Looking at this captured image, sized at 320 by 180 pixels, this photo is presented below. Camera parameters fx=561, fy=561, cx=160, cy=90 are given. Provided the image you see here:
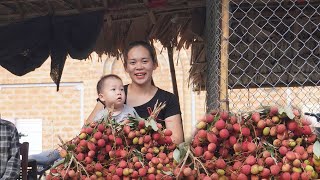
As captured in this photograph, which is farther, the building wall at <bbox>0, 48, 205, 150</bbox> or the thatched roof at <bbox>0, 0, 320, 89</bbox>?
the building wall at <bbox>0, 48, 205, 150</bbox>

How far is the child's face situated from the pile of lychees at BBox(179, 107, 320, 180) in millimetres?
915

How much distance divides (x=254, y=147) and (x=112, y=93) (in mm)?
1166

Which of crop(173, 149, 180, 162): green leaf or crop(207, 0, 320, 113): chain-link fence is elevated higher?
crop(207, 0, 320, 113): chain-link fence

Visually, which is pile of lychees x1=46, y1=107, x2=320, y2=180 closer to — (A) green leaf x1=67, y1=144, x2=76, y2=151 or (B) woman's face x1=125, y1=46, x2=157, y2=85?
(A) green leaf x1=67, y1=144, x2=76, y2=151

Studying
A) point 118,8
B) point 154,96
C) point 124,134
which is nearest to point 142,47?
point 154,96

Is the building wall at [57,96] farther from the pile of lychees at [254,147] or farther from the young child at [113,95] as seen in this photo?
the pile of lychees at [254,147]

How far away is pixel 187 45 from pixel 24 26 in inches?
63.2

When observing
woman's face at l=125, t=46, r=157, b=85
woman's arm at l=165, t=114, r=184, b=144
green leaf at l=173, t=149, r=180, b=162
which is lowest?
green leaf at l=173, t=149, r=180, b=162

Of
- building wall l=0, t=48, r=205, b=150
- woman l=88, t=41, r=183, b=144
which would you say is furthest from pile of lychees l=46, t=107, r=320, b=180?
building wall l=0, t=48, r=205, b=150

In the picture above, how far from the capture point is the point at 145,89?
3.33 meters

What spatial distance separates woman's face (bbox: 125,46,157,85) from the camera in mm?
3220

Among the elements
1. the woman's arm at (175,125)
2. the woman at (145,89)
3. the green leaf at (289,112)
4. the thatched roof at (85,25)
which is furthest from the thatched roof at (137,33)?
the green leaf at (289,112)

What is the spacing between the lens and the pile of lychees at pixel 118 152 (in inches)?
97.4

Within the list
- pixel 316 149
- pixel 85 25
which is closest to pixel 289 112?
pixel 316 149
